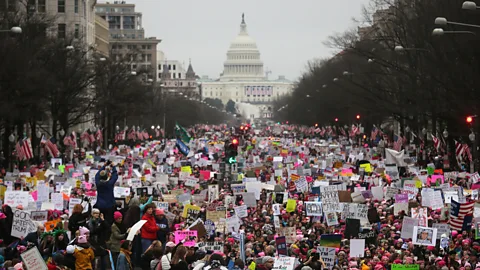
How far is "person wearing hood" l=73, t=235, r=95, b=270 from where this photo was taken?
742 inches

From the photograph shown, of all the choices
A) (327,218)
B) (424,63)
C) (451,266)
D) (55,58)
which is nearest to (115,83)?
(55,58)

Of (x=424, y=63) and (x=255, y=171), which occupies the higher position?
(x=424, y=63)

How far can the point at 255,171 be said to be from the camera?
46.0m

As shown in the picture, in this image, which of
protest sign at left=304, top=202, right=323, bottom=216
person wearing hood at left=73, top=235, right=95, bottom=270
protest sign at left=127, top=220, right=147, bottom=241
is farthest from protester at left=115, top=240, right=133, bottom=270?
protest sign at left=304, top=202, right=323, bottom=216

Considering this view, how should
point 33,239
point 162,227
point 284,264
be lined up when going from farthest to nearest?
point 162,227
point 33,239
point 284,264

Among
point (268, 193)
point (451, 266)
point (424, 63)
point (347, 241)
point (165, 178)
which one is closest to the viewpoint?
point (451, 266)

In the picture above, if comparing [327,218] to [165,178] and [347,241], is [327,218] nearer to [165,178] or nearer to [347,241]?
[347,241]

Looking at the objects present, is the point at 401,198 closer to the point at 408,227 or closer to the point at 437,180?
the point at 408,227

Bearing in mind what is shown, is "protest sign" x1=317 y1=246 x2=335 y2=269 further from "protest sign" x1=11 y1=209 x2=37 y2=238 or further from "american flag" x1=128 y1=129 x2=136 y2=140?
"american flag" x1=128 y1=129 x2=136 y2=140

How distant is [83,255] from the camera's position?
61.8 ft

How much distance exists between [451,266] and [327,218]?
7.07 metres

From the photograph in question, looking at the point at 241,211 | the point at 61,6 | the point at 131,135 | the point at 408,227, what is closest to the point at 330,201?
the point at 241,211

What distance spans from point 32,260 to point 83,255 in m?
1.54

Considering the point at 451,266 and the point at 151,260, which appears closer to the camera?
the point at 151,260
